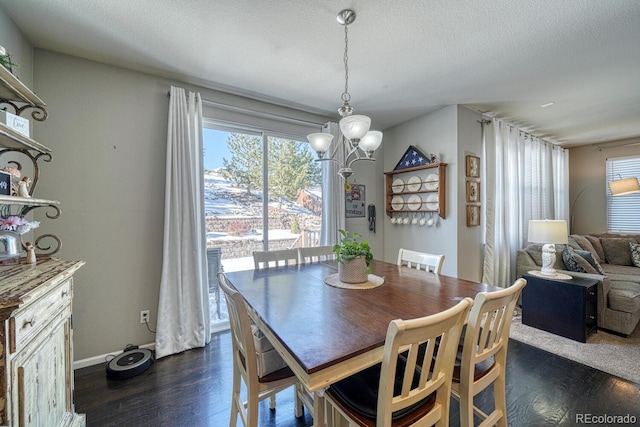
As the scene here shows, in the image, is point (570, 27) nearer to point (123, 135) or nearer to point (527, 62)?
point (527, 62)

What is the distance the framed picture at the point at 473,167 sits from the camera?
10.7 ft

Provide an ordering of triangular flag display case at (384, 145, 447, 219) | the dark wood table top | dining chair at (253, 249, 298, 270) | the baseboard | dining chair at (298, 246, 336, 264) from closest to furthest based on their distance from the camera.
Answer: the dark wood table top
the baseboard
dining chair at (253, 249, 298, 270)
dining chair at (298, 246, 336, 264)
triangular flag display case at (384, 145, 447, 219)

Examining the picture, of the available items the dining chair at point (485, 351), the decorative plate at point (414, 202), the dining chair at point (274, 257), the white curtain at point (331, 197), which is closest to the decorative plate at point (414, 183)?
the decorative plate at point (414, 202)

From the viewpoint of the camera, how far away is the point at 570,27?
184 centimetres

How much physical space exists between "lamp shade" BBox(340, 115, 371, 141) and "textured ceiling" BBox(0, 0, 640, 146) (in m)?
0.70

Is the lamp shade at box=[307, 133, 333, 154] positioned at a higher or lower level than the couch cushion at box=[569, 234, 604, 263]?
higher

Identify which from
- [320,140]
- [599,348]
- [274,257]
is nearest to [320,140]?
[320,140]

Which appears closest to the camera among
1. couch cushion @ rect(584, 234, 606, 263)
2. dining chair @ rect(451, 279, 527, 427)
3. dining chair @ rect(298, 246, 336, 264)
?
dining chair @ rect(451, 279, 527, 427)

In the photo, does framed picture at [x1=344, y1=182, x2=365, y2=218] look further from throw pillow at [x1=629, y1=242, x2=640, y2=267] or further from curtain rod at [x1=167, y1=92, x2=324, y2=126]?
throw pillow at [x1=629, y1=242, x2=640, y2=267]

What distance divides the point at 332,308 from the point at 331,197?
2.18 m

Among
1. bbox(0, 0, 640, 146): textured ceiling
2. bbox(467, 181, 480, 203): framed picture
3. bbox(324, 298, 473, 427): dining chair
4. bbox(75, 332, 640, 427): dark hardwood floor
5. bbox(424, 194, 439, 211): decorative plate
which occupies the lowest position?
bbox(75, 332, 640, 427): dark hardwood floor

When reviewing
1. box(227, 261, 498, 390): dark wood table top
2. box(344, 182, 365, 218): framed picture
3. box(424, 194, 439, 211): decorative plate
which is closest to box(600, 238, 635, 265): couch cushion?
box(424, 194, 439, 211): decorative plate

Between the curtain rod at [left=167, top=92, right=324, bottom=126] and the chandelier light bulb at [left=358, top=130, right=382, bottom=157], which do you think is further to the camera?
the curtain rod at [left=167, top=92, right=324, bottom=126]

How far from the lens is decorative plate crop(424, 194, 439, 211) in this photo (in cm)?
334
